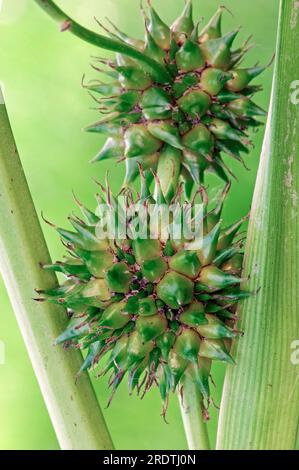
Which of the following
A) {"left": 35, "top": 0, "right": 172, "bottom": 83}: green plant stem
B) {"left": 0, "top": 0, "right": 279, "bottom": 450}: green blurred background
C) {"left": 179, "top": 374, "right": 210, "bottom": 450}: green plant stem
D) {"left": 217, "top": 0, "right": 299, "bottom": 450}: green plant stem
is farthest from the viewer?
{"left": 0, "top": 0, "right": 279, "bottom": 450}: green blurred background

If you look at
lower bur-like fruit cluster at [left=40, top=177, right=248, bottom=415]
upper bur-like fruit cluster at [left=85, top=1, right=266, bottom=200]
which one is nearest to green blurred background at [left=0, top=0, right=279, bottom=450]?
upper bur-like fruit cluster at [left=85, top=1, right=266, bottom=200]

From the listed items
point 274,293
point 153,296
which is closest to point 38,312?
point 153,296

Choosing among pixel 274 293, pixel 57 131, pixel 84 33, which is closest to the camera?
pixel 84 33

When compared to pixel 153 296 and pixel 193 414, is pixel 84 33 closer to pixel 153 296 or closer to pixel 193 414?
pixel 153 296

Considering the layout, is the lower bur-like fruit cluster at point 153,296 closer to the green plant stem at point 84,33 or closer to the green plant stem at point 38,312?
the green plant stem at point 38,312

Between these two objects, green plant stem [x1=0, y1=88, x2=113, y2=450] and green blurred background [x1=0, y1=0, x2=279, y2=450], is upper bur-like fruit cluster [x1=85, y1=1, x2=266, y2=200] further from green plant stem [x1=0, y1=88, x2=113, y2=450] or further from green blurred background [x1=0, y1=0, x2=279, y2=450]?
green blurred background [x1=0, y1=0, x2=279, y2=450]
